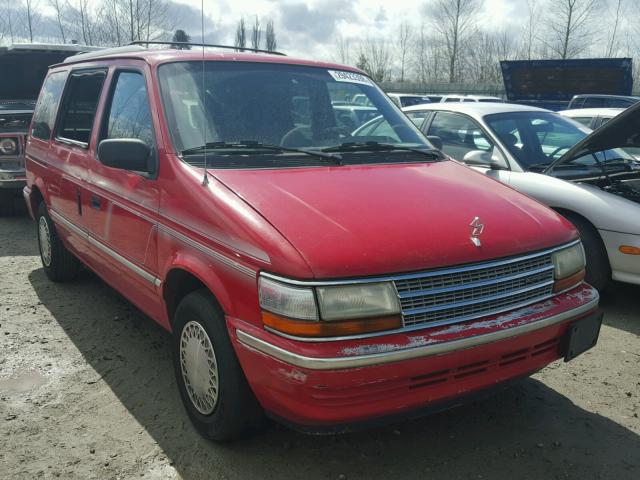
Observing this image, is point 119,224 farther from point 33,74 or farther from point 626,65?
point 626,65

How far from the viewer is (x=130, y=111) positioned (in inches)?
143

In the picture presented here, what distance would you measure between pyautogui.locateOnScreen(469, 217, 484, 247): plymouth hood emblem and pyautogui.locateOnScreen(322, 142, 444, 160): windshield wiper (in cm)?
99

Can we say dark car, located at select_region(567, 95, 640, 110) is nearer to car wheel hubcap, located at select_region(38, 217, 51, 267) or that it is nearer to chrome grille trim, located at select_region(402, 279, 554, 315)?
car wheel hubcap, located at select_region(38, 217, 51, 267)

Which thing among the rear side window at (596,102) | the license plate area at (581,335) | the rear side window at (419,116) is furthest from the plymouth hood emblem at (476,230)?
the rear side window at (596,102)

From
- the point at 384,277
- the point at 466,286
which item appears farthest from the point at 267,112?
the point at 466,286

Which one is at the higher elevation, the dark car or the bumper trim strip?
the dark car

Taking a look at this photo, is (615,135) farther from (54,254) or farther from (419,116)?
(54,254)

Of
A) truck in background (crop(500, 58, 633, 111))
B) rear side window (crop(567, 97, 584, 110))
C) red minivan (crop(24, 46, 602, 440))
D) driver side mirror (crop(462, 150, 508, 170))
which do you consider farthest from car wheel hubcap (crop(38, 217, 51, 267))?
truck in background (crop(500, 58, 633, 111))

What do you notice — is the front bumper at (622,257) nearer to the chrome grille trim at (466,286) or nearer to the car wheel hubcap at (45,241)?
the chrome grille trim at (466,286)

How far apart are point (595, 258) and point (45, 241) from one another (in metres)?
4.67

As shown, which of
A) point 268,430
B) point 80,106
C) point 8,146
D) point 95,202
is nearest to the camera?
point 268,430

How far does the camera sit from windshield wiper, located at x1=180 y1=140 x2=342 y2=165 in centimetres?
308

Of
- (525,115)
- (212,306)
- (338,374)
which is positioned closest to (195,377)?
(212,306)

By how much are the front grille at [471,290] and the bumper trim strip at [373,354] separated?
10cm
